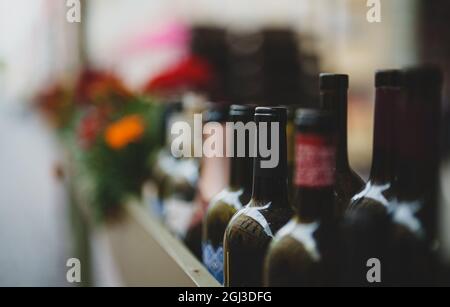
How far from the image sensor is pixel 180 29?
3.05m

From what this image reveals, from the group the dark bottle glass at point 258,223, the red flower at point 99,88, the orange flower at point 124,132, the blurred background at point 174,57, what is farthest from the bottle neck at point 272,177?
the red flower at point 99,88

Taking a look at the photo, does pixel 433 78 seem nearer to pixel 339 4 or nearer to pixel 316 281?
pixel 316 281

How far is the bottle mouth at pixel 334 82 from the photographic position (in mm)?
597

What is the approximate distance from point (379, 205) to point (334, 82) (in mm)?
122

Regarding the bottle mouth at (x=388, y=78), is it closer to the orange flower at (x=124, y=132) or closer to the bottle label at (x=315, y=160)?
the bottle label at (x=315, y=160)

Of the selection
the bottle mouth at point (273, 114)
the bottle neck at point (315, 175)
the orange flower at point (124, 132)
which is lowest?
the orange flower at point (124, 132)

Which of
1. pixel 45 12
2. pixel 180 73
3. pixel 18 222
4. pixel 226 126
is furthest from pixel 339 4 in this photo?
pixel 226 126

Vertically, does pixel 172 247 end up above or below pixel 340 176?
below

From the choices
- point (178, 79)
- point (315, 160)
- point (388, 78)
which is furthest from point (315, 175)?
point (178, 79)

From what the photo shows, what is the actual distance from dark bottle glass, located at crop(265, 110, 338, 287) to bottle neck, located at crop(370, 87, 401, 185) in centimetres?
9

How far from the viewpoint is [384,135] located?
0.56 metres

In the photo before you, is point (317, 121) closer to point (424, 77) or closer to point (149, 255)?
point (424, 77)

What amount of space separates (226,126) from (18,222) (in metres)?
0.97

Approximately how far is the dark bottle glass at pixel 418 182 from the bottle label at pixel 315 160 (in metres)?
0.07
